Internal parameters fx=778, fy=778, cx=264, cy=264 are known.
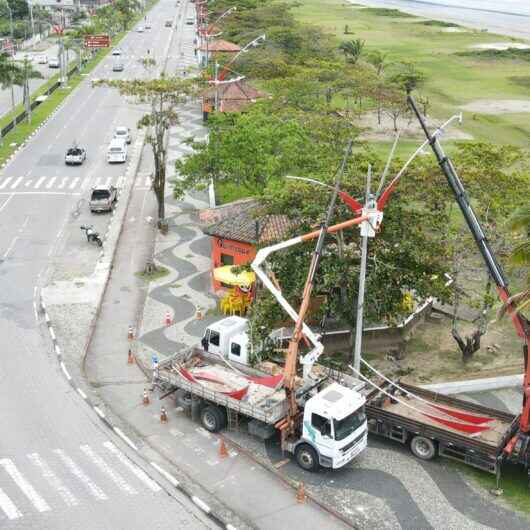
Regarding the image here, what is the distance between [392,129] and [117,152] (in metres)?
32.0

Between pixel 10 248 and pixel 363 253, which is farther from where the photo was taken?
pixel 10 248

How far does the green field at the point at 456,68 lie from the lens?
86.7 meters

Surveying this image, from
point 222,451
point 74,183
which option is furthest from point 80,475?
point 74,183

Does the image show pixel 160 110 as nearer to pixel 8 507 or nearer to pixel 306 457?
pixel 306 457

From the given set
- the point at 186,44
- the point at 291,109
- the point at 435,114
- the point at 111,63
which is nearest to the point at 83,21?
the point at 186,44

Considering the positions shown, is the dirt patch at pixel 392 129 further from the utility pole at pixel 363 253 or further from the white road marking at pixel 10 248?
the utility pole at pixel 363 253

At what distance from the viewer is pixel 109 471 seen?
1005 inches

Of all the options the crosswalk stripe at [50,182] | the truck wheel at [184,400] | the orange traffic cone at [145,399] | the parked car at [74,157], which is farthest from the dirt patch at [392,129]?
the truck wheel at [184,400]

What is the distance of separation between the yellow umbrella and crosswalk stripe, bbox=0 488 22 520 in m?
16.3

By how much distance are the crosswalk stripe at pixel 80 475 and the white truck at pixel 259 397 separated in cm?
463

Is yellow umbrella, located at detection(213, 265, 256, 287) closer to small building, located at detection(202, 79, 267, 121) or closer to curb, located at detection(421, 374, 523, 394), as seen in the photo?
curb, located at detection(421, 374, 523, 394)

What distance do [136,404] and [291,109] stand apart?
3694 cm

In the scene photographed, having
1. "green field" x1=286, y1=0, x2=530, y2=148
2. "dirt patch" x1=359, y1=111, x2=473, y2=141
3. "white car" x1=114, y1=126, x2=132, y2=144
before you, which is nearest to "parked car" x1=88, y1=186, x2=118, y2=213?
"white car" x1=114, y1=126, x2=132, y2=144

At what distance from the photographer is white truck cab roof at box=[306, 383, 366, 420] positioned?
987 inches
